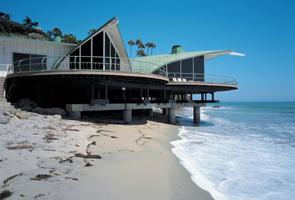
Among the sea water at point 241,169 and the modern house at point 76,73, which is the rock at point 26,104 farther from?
the sea water at point 241,169

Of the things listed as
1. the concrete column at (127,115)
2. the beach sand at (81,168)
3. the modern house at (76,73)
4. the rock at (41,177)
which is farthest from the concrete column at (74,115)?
the rock at (41,177)

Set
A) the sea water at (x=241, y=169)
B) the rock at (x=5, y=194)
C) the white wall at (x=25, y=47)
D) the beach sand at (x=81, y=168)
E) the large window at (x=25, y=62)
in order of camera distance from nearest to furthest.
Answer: the rock at (x=5, y=194)
the beach sand at (x=81, y=168)
the sea water at (x=241, y=169)
the large window at (x=25, y=62)
the white wall at (x=25, y=47)

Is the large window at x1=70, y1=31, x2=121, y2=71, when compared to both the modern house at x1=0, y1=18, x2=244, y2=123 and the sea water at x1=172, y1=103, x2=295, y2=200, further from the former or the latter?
the sea water at x1=172, y1=103, x2=295, y2=200

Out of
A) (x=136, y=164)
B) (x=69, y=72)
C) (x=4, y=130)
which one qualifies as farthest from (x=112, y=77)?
(x=136, y=164)

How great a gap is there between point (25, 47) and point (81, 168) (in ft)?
64.6

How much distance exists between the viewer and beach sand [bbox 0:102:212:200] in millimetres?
6676

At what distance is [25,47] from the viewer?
25.2 metres

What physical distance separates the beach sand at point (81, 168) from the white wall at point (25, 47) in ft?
42.1

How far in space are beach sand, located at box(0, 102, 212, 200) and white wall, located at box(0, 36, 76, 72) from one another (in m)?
12.8

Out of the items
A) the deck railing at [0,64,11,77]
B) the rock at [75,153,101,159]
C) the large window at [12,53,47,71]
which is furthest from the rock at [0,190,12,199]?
the deck railing at [0,64,11,77]

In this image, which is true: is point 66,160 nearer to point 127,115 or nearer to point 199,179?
point 199,179

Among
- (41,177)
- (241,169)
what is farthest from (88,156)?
(241,169)

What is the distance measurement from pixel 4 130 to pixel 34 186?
21.0ft

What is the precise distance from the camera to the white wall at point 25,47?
24.5m
